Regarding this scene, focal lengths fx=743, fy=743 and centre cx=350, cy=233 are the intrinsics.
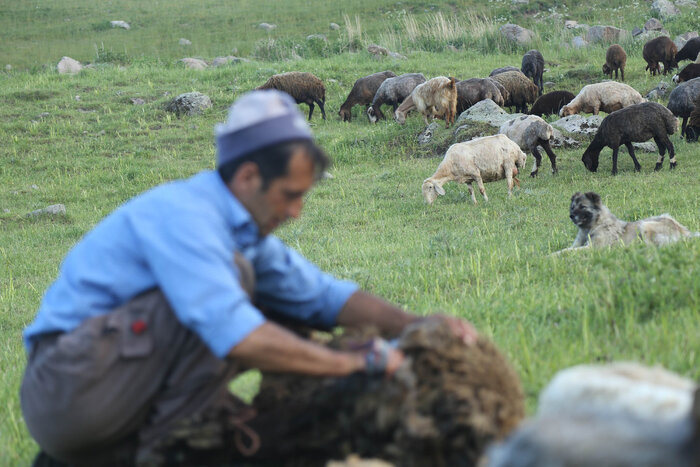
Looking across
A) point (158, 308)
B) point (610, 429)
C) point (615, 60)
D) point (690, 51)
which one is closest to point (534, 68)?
point (615, 60)

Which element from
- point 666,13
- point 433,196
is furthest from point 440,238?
point 666,13

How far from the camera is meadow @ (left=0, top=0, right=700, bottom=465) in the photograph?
4406 millimetres

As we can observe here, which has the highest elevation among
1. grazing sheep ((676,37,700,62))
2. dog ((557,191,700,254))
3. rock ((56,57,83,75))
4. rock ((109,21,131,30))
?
dog ((557,191,700,254))

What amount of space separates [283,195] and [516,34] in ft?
85.8

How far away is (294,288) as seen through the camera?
3127 mm

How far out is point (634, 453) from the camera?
1.98 metres

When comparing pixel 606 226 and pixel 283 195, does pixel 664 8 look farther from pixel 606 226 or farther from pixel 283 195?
pixel 283 195

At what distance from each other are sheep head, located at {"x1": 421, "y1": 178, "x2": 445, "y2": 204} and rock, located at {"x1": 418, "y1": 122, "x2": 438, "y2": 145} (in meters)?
4.78

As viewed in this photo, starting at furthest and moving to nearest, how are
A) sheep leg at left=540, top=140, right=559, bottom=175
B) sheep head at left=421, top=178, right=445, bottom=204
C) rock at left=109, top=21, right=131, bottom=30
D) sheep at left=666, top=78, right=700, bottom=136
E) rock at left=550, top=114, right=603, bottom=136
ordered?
1. rock at left=109, top=21, right=131, bottom=30
2. rock at left=550, top=114, right=603, bottom=136
3. sheep at left=666, top=78, right=700, bottom=136
4. sheep leg at left=540, top=140, right=559, bottom=175
5. sheep head at left=421, top=178, right=445, bottom=204

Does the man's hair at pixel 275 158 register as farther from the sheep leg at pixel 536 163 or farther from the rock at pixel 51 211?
the sheep leg at pixel 536 163

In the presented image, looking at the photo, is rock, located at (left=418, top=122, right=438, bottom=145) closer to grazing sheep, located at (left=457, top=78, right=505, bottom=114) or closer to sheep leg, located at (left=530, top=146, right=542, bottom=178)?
grazing sheep, located at (left=457, top=78, right=505, bottom=114)

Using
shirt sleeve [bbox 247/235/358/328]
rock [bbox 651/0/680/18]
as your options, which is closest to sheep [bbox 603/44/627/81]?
rock [bbox 651/0/680/18]

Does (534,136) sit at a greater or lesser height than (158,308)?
lesser

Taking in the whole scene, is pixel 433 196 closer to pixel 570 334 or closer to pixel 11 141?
pixel 570 334
